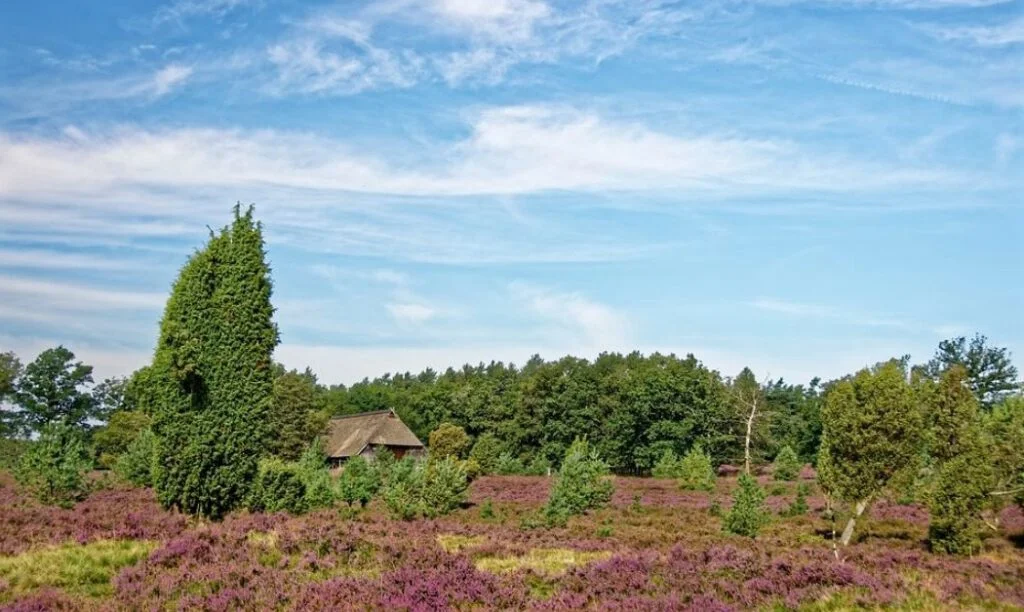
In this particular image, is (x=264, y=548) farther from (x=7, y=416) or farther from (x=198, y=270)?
(x=7, y=416)

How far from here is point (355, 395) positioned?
112m

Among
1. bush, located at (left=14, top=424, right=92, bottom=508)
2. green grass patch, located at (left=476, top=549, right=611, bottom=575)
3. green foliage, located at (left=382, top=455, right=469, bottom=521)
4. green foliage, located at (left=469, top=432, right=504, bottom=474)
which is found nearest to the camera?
green grass patch, located at (left=476, top=549, right=611, bottom=575)

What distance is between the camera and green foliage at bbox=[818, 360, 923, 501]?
22.2m

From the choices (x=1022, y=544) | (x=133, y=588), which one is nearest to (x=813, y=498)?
(x=1022, y=544)

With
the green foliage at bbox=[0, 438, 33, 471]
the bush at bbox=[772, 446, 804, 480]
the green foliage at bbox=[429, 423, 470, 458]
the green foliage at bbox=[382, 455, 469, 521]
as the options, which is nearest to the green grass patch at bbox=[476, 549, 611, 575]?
the green foliage at bbox=[382, 455, 469, 521]

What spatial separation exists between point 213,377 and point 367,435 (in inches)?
1716

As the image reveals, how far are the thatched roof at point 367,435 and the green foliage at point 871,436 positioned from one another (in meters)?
44.4

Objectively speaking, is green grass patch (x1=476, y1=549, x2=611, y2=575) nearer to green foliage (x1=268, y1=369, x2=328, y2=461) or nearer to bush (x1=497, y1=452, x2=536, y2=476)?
green foliage (x1=268, y1=369, x2=328, y2=461)

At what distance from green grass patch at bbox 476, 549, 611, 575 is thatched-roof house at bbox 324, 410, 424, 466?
150 feet

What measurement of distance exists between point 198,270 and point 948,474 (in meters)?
21.2

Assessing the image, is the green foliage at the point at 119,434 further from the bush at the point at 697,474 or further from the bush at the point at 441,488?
the bush at the point at 697,474

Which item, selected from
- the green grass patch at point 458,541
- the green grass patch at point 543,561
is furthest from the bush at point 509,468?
the green grass patch at point 543,561

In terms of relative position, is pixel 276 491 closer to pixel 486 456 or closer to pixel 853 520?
pixel 853 520

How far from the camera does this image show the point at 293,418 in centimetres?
5328
